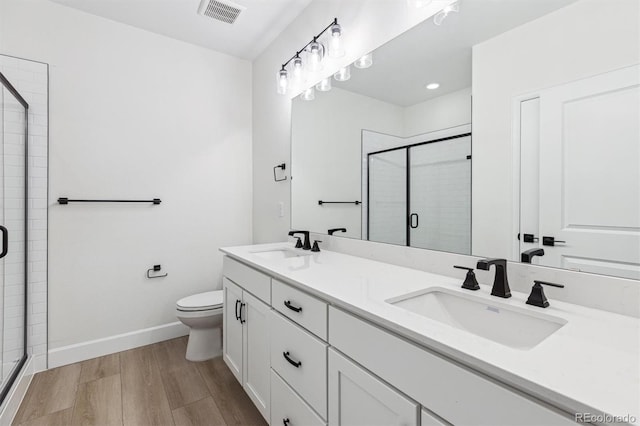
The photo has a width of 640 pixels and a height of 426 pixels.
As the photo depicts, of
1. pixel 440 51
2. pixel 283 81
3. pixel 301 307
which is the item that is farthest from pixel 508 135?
pixel 283 81

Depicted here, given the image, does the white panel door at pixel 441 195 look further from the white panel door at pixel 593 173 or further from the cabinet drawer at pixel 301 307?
the cabinet drawer at pixel 301 307

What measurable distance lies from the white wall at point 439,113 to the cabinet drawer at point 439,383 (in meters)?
0.90

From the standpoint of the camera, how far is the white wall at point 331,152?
173 centimetres

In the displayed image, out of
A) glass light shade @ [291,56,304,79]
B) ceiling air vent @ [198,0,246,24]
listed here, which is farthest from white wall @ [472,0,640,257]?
ceiling air vent @ [198,0,246,24]

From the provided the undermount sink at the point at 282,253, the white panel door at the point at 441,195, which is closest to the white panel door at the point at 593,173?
the white panel door at the point at 441,195

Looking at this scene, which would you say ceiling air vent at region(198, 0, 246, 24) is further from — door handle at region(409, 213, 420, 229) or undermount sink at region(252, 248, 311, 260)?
door handle at region(409, 213, 420, 229)

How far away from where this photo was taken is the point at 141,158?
2402 millimetres

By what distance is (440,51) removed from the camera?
1321mm

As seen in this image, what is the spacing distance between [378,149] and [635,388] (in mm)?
1341

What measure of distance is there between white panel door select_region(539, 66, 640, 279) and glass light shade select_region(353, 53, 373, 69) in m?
0.94

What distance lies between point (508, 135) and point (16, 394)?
269 centimetres

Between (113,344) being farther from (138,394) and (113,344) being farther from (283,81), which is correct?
(283,81)

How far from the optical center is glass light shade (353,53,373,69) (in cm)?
166

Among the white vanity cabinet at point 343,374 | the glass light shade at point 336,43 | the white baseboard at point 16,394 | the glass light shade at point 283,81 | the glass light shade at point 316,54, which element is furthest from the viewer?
the glass light shade at point 283,81
